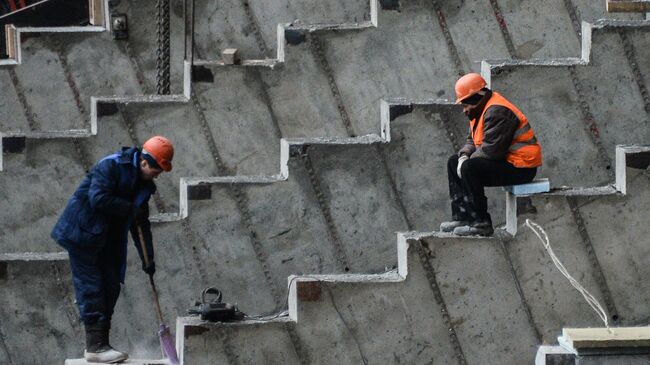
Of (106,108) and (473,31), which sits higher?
(473,31)

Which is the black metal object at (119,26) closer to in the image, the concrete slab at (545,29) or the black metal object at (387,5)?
the black metal object at (387,5)

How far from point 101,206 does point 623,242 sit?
13.4 ft

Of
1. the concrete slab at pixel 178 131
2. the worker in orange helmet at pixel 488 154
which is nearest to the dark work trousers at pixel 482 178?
the worker in orange helmet at pixel 488 154

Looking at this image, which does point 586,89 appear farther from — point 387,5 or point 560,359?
point 560,359

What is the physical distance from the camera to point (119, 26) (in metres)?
20.9

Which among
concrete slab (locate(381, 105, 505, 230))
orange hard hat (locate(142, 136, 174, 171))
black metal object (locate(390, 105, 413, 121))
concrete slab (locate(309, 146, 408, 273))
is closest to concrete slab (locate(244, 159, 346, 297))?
concrete slab (locate(309, 146, 408, 273))

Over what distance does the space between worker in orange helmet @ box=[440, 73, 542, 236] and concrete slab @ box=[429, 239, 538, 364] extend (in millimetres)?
187

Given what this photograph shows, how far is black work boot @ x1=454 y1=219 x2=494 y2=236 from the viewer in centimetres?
1647

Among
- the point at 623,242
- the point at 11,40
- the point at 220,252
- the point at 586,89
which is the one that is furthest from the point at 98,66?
the point at 623,242

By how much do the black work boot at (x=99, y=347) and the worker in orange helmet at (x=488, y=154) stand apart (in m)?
2.89

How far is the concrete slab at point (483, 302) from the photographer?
16.5m

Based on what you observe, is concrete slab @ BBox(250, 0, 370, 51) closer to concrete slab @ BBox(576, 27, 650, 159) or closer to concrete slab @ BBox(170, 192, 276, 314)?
concrete slab @ BBox(170, 192, 276, 314)

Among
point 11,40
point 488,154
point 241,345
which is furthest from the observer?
point 11,40

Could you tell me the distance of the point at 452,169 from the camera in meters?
16.8
